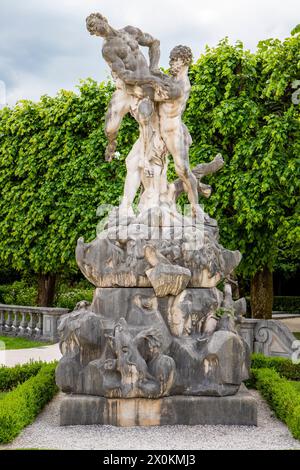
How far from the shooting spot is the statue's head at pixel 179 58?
769 centimetres

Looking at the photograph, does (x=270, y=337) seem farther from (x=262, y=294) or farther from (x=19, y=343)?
(x=19, y=343)

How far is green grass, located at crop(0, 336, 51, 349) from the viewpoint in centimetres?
1391

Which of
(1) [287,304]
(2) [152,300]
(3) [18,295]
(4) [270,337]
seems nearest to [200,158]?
(4) [270,337]

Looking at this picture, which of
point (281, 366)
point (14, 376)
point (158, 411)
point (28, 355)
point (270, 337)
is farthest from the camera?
point (28, 355)

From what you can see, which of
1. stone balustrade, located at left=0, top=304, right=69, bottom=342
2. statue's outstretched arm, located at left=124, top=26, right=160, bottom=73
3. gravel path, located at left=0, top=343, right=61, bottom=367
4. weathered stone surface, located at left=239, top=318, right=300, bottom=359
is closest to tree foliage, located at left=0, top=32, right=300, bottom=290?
Answer: stone balustrade, located at left=0, top=304, right=69, bottom=342

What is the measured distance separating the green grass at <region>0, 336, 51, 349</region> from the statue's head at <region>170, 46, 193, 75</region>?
8.50 m

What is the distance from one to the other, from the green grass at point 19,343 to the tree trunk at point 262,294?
213 inches

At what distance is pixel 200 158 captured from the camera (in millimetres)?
14094

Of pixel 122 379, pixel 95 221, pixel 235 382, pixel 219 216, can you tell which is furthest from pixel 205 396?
pixel 95 221

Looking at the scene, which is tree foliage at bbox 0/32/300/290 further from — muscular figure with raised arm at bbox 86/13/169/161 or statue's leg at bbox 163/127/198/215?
muscular figure with raised arm at bbox 86/13/169/161

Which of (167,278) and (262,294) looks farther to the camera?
(262,294)

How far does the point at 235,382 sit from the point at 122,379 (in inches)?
51.7

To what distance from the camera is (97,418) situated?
646 centimetres

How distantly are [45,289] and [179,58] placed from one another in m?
11.4
